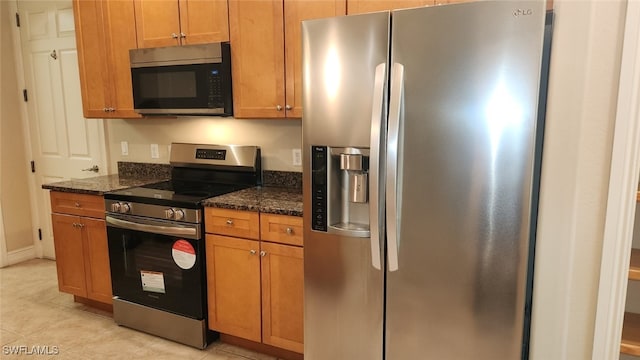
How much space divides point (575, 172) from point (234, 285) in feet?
5.88

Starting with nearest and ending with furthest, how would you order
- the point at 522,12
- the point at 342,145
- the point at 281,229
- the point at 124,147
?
1. the point at 522,12
2. the point at 342,145
3. the point at 281,229
4. the point at 124,147

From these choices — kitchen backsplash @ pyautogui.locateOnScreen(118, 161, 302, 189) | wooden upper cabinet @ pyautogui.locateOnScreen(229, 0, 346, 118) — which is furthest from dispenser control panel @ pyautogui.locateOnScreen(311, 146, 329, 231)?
kitchen backsplash @ pyautogui.locateOnScreen(118, 161, 302, 189)

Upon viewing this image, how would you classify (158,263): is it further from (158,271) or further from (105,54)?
(105,54)

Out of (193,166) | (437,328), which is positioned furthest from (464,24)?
(193,166)

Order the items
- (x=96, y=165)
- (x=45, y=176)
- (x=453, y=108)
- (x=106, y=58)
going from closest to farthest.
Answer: (x=453, y=108)
(x=106, y=58)
(x=96, y=165)
(x=45, y=176)

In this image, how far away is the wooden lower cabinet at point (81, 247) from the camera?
288 centimetres

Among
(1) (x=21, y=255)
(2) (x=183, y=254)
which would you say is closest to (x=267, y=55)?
(2) (x=183, y=254)

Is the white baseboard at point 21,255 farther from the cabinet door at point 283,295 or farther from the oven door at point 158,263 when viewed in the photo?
the cabinet door at point 283,295

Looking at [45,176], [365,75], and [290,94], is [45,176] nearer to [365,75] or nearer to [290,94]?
[290,94]

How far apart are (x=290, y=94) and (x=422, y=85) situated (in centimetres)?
103

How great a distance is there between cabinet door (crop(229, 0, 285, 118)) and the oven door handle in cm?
77

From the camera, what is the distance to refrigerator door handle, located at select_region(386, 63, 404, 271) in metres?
1.59

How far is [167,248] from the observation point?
2.55 metres

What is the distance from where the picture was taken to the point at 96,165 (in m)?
3.71
